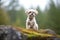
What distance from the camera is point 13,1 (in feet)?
8.85

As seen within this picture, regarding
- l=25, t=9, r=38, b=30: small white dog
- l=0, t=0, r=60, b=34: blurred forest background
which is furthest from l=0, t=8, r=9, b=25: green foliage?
l=25, t=9, r=38, b=30: small white dog

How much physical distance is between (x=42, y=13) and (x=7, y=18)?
44 centimetres

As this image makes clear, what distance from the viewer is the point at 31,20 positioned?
2.66 metres

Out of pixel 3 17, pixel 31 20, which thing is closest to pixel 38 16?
pixel 31 20

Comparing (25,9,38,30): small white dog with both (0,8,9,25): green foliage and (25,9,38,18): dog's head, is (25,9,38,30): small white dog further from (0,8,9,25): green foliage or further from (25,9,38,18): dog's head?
(0,8,9,25): green foliage

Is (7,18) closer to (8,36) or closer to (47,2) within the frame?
(8,36)

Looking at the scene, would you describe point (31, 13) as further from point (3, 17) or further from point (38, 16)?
point (3, 17)

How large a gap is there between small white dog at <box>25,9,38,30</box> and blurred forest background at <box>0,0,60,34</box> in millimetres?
46

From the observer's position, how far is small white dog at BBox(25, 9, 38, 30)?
263 centimetres

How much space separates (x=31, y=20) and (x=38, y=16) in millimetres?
104

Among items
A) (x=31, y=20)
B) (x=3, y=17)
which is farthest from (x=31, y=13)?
(x=3, y=17)

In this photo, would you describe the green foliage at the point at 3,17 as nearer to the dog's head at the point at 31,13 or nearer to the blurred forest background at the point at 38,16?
the blurred forest background at the point at 38,16

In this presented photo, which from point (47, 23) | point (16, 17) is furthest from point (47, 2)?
point (16, 17)

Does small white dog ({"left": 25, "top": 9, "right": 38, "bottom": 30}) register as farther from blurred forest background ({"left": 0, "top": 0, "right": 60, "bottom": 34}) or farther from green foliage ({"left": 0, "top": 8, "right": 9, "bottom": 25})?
green foliage ({"left": 0, "top": 8, "right": 9, "bottom": 25})
